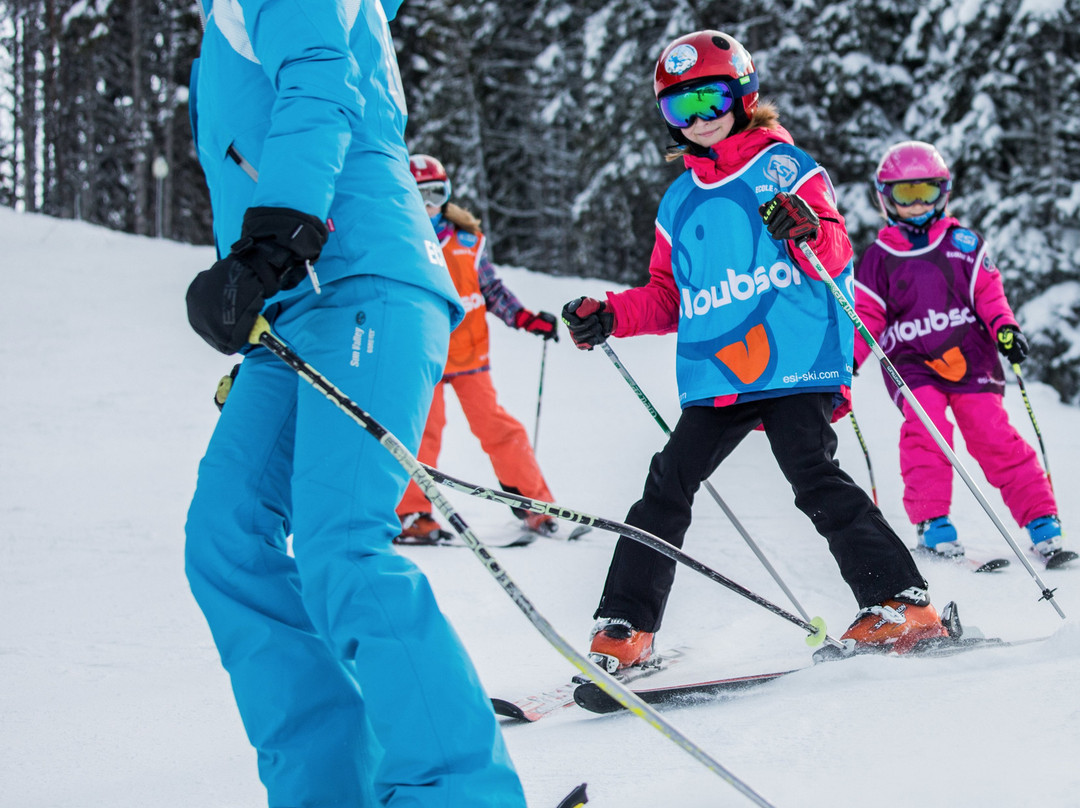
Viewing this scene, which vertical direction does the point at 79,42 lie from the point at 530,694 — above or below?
above

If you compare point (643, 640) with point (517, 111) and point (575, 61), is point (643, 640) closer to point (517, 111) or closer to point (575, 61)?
point (575, 61)

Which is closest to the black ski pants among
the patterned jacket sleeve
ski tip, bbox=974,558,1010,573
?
ski tip, bbox=974,558,1010,573

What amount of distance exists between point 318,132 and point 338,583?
2.73 ft

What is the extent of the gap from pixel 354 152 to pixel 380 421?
1.94 feet

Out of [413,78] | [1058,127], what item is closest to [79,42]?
[413,78]

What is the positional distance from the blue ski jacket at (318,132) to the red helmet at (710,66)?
1.28 meters

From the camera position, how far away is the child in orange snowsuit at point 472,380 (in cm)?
554

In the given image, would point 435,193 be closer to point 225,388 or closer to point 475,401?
point 475,401

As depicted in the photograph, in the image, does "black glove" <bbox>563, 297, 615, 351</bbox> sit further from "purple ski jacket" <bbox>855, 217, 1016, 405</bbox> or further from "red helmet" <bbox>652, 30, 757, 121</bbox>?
"purple ski jacket" <bbox>855, 217, 1016, 405</bbox>

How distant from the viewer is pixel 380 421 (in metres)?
1.83

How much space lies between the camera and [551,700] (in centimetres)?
281

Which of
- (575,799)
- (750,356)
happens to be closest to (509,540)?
(750,356)

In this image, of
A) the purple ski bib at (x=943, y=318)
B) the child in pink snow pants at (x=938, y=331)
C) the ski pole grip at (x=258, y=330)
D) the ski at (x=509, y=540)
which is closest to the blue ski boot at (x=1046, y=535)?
the child in pink snow pants at (x=938, y=331)

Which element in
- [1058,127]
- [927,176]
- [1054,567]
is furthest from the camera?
[1058,127]
